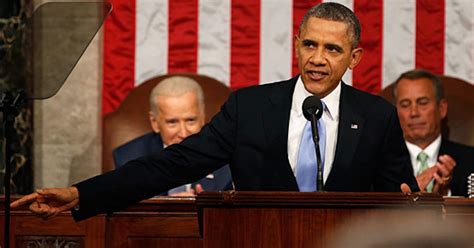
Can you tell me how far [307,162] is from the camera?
388 cm

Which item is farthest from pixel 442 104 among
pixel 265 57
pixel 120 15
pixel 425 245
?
pixel 425 245

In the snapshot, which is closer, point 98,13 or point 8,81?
point 98,13

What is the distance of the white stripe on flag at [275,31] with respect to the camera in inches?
273

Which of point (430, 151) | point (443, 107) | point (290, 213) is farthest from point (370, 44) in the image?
point (290, 213)

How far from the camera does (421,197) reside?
129 inches

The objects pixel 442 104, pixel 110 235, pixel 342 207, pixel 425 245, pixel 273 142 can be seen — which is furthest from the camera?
pixel 442 104

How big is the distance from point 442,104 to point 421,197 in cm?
334

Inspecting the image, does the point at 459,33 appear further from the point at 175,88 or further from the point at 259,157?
the point at 259,157

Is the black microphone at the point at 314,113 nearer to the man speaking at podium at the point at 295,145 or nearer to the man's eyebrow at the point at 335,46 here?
the man speaking at podium at the point at 295,145

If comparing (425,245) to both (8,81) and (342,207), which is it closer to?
(342,207)

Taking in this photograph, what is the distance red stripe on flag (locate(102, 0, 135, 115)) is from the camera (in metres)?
6.91

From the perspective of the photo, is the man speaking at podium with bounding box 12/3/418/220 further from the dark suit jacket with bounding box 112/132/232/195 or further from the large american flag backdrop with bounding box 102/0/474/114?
the large american flag backdrop with bounding box 102/0/474/114

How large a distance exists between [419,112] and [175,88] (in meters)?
1.34

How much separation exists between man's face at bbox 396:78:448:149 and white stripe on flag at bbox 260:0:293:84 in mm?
834
